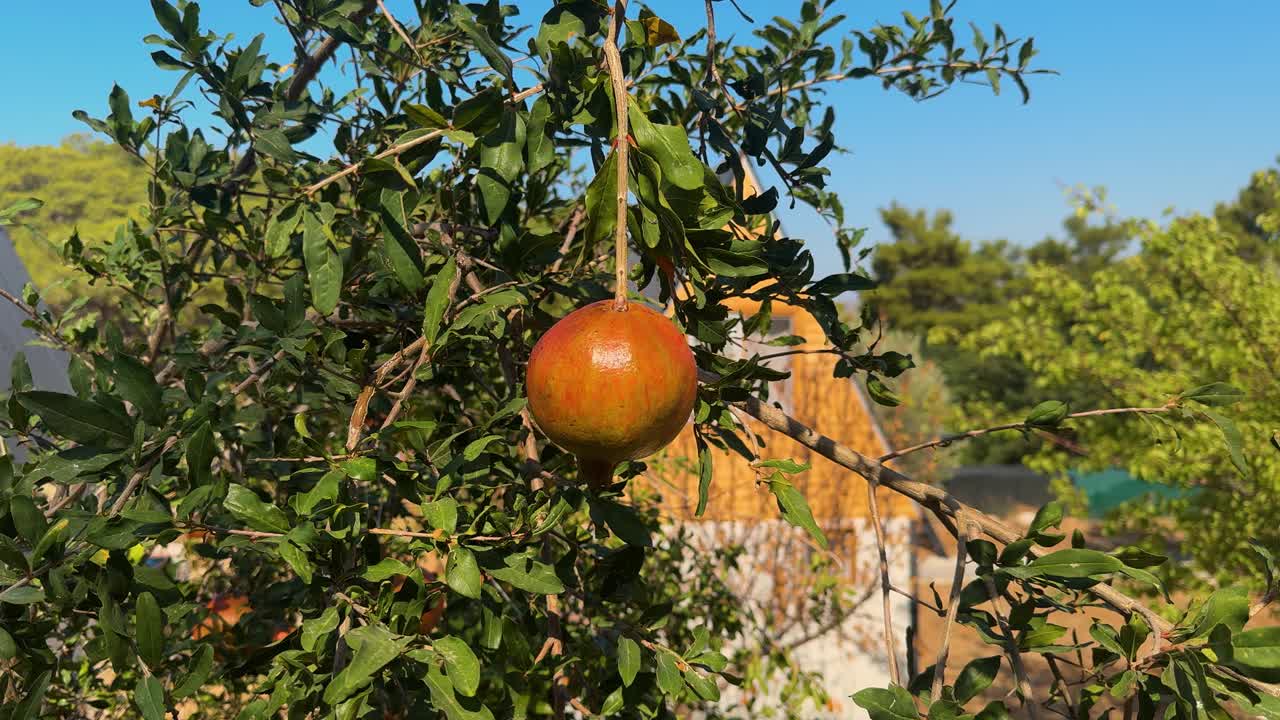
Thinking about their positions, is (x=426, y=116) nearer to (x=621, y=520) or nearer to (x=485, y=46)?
(x=485, y=46)

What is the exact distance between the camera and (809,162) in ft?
4.19

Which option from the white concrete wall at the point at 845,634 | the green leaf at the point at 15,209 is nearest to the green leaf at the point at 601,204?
the green leaf at the point at 15,209

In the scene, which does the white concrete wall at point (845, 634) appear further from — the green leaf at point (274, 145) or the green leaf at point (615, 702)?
the green leaf at point (274, 145)

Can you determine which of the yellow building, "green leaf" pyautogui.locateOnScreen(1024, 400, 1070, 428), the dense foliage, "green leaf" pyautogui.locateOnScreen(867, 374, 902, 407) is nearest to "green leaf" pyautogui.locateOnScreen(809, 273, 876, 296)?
the dense foliage

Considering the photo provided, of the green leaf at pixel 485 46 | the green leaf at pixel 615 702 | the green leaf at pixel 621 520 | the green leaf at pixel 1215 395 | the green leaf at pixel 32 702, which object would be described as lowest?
the green leaf at pixel 32 702

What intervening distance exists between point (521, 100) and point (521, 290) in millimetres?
324

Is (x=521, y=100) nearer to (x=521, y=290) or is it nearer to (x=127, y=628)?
→ (x=521, y=290)

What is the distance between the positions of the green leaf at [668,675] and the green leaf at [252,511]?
502 mm

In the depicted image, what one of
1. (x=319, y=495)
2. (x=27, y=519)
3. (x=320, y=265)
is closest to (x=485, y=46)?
(x=320, y=265)

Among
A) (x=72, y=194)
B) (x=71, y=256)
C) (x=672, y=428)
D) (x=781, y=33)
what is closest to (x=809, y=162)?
(x=781, y=33)

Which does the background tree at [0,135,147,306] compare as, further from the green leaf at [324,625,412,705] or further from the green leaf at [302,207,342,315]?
the green leaf at [324,625,412,705]

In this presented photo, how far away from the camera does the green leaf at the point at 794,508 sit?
100cm

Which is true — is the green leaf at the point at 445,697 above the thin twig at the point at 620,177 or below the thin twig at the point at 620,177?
below

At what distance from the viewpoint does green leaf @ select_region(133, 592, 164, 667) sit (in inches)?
33.9
